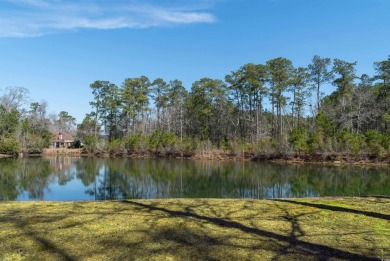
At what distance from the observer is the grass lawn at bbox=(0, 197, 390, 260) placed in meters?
4.61

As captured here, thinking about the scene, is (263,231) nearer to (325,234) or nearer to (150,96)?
(325,234)

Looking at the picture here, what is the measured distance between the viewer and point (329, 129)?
37.9 metres

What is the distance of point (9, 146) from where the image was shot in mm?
48812

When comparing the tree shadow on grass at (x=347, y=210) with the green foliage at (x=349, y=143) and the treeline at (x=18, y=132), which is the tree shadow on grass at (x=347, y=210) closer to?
the green foliage at (x=349, y=143)

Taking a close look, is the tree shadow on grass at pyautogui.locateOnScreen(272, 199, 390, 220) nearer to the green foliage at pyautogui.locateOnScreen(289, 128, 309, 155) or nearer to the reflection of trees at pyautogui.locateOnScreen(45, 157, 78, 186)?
the reflection of trees at pyautogui.locateOnScreen(45, 157, 78, 186)

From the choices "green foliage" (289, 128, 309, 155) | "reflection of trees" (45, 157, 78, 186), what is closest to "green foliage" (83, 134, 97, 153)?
"reflection of trees" (45, 157, 78, 186)

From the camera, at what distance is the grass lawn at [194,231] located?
461 centimetres

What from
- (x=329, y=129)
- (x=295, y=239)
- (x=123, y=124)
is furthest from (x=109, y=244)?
(x=123, y=124)

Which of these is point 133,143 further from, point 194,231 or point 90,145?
point 194,231

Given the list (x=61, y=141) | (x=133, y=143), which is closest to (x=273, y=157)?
(x=133, y=143)

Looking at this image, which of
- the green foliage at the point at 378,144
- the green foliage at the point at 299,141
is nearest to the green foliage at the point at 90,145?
the green foliage at the point at 299,141

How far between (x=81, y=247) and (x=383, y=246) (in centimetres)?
469

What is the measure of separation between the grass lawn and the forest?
30037 mm

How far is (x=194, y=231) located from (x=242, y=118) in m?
51.7
